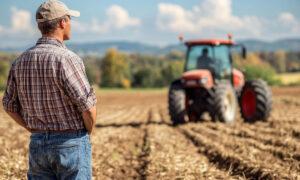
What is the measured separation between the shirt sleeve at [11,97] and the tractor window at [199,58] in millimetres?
7619

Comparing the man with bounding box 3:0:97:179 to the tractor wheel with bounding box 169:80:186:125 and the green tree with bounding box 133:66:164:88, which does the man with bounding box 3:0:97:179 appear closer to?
the tractor wheel with bounding box 169:80:186:125

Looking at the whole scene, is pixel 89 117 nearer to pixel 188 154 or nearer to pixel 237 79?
pixel 188 154

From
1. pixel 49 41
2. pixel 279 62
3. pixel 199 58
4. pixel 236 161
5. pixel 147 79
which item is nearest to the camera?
pixel 49 41

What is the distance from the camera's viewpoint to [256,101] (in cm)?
898

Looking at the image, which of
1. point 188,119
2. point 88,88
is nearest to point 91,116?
point 88,88

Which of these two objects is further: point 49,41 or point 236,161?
point 236,161

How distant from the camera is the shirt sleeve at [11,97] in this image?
218cm

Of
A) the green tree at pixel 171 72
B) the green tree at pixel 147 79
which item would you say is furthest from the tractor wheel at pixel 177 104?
the green tree at pixel 171 72

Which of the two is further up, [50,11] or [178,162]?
[50,11]

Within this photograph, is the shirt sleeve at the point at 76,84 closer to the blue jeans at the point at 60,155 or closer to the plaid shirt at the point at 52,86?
the plaid shirt at the point at 52,86

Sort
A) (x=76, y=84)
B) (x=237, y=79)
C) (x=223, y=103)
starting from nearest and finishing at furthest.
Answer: (x=76, y=84), (x=223, y=103), (x=237, y=79)

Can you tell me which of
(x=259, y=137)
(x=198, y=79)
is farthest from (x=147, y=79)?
(x=259, y=137)

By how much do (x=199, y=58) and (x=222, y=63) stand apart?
0.69m

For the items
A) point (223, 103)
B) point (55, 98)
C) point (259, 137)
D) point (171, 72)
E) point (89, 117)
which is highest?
point (55, 98)
